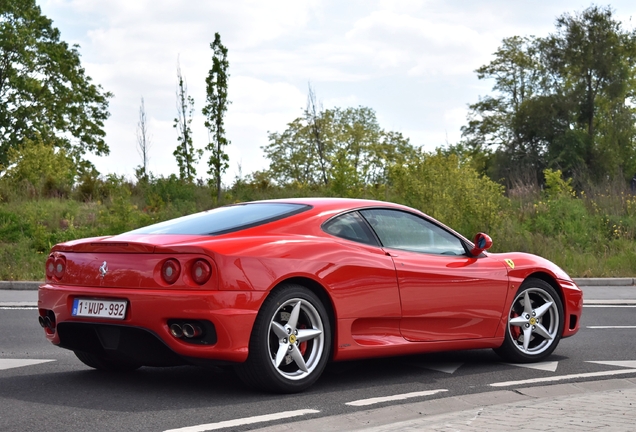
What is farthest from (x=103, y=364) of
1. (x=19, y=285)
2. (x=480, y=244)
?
(x=19, y=285)

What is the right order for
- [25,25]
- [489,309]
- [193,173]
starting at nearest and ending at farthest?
[489,309], [193,173], [25,25]

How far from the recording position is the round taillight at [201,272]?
5848 millimetres

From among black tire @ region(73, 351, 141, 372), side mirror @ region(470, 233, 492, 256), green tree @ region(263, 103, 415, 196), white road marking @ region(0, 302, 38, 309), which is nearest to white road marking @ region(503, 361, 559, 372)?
side mirror @ region(470, 233, 492, 256)

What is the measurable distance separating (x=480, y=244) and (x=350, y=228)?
1.27 meters

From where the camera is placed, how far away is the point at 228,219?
671cm

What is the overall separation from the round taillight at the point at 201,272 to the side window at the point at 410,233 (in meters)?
1.60

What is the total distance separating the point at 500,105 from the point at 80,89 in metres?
30.4

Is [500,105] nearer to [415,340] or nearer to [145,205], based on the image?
[145,205]

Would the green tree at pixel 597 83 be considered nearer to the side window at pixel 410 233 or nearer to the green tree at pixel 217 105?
the green tree at pixel 217 105

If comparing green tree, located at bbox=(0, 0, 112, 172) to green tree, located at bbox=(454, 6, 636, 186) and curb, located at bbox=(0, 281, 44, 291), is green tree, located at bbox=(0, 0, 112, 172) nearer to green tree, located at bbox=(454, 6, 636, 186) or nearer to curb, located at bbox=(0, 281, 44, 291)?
green tree, located at bbox=(454, 6, 636, 186)

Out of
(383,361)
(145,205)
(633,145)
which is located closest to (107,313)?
(383,361)

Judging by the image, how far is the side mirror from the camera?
7.46 meters

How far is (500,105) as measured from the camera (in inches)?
2704

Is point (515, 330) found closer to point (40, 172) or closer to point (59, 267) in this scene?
point (59, 267)
